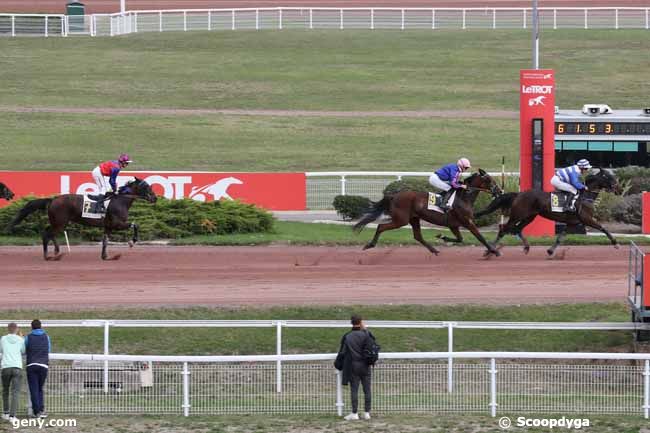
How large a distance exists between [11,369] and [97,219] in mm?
8448

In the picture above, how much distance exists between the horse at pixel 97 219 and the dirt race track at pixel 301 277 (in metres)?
0.38

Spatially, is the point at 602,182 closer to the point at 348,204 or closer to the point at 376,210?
the point at 376,210

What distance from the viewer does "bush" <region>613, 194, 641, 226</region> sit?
25.0m

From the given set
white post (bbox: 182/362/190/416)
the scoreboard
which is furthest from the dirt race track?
the scoreboard

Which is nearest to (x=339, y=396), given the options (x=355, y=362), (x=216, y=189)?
(x=355, y=362)

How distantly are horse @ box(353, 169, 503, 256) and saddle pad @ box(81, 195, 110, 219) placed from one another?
4.12 m

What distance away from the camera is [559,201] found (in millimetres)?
21531

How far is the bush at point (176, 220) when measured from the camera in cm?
2336

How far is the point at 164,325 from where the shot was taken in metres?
14.8

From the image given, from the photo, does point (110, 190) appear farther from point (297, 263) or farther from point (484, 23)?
point (484, 23)

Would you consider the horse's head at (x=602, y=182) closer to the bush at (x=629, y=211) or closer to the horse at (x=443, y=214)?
the horse at (x=443, y=214)

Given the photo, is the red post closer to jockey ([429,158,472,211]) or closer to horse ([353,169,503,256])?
horse ([353,169,503,256])

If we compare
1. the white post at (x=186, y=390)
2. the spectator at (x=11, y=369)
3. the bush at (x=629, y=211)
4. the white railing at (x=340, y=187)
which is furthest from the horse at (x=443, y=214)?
the spectator at (x=11, y=369)

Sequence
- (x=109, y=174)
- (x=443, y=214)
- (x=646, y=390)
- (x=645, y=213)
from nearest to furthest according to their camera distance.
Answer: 1. (x=646, y=390)
2. (x=443, y=214)
3. (x=109, y=174)
4. (x=645, y=213)
